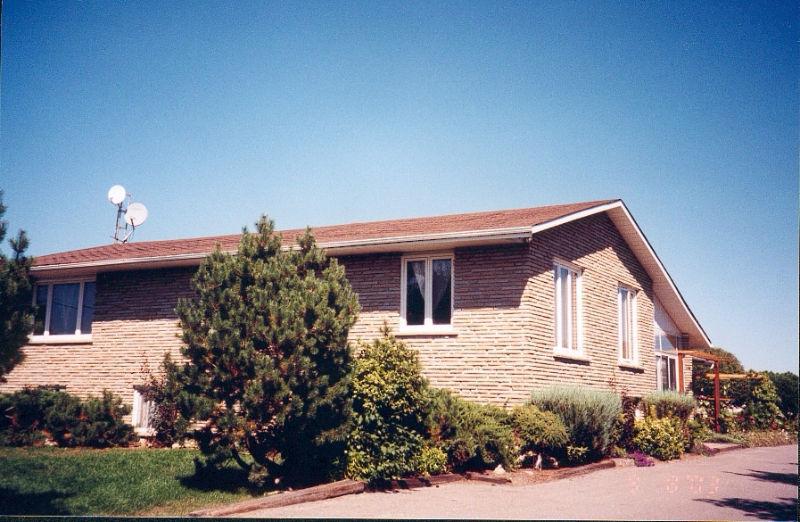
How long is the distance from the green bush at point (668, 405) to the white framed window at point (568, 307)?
289cm

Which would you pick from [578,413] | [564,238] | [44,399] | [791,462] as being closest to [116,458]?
[44,399]

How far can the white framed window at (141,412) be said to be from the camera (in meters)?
17.8

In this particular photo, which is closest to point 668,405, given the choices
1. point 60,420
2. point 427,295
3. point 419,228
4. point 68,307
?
point 427,295

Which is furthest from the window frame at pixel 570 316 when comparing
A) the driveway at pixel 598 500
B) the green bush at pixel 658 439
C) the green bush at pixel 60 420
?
the green bush at pixel 60 420

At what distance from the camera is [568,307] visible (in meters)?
16.9

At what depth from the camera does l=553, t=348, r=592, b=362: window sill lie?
622 inches

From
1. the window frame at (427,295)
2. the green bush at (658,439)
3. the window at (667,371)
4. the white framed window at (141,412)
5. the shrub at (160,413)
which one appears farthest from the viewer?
the window at (667,371)

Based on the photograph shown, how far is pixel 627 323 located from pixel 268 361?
13947 millimetres

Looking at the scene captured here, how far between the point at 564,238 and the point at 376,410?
313 inches

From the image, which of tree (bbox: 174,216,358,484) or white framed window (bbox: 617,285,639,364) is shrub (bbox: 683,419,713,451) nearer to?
white framed window (bbox: 617,285,639,364)

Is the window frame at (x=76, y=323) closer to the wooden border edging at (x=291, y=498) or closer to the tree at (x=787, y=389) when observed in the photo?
the wooden border edging at (x=291, y=498)

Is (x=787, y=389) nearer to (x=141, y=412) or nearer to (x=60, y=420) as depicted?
(x=141, y=412)

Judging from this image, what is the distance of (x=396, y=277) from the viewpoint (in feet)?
51.6

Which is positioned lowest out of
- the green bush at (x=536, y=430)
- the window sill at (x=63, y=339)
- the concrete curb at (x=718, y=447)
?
the concrete curb at (x=718, y=447)
